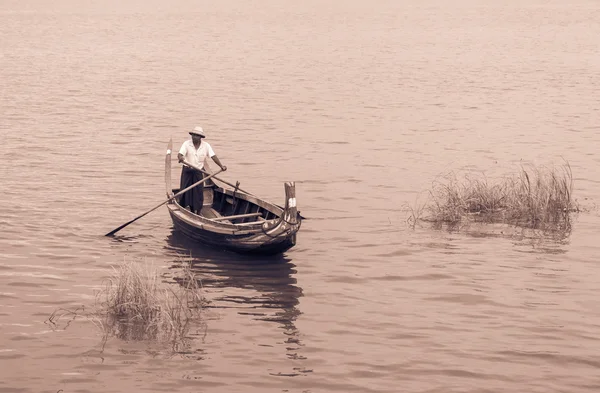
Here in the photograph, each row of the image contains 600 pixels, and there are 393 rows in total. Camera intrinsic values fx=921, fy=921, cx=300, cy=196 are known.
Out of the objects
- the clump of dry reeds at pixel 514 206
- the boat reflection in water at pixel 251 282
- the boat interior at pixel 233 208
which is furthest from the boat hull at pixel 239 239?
the clump of dry reeds at pixel 514 206

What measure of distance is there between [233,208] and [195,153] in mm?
1429

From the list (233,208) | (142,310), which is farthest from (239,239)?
(142,310)

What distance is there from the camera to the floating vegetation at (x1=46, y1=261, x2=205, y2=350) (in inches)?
531

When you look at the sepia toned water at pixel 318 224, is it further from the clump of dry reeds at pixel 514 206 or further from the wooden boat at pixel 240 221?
the clump of dry reeds at pixel 514 206

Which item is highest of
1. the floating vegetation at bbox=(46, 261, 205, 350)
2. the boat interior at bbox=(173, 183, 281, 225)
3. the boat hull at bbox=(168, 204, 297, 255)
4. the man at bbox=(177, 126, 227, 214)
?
the man at bbox=(177, 126, 227, 214)

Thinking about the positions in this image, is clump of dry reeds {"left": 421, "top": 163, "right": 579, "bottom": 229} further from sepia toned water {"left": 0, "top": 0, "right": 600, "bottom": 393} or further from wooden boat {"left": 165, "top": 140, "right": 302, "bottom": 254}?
wooden boat {"left": 165, "top": 140, "right": 302, "bottom": 254}

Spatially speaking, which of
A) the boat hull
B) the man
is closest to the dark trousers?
the man

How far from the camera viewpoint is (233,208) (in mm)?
19453

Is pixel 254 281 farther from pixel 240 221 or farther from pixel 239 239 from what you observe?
pixel 240 221

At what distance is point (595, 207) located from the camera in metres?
21.6

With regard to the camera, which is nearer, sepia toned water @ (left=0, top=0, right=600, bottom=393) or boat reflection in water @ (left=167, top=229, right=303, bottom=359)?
sepia toned water @ (left=0, top=0, right=600, bottom=393)

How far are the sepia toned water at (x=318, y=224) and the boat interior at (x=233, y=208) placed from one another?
2.98 ft

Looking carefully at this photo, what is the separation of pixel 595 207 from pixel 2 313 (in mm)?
13663

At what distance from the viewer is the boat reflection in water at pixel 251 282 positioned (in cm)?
1471
